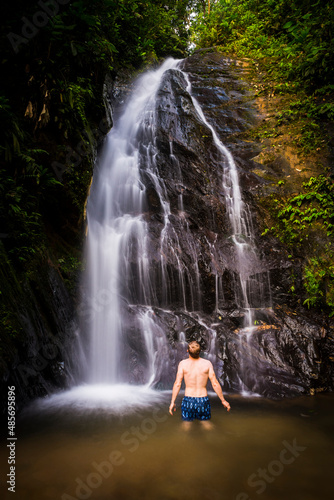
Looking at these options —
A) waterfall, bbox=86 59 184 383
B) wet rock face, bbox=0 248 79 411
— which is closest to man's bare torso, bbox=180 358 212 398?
waterfall, bbox=86 59 184 383

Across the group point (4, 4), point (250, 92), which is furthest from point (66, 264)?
point (250, 92)

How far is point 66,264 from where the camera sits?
24.0 ft

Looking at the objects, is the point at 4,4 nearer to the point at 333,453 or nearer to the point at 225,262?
the point at 225,262

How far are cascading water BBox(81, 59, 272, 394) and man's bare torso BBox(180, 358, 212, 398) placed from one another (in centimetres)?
227

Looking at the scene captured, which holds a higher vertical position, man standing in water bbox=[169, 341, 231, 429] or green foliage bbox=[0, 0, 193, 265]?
green foliage bbox=[0, 0, 193, 265]

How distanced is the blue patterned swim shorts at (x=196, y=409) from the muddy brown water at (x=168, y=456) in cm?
21

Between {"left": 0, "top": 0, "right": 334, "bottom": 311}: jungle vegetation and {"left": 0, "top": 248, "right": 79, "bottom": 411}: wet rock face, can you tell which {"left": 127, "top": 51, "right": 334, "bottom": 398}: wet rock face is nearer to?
{"left": 0, "top": 0, "right": 334, "bottom": 311}: jungle vegetation

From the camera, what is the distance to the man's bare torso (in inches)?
169

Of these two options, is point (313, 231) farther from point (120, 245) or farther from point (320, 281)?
point (120, 245)

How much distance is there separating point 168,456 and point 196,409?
951mm

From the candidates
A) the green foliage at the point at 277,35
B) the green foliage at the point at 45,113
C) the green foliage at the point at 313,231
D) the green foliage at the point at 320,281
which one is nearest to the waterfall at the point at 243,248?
the green foliage at the point at 313,231

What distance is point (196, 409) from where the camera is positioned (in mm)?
4336

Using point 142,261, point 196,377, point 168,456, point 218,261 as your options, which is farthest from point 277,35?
point 168,456

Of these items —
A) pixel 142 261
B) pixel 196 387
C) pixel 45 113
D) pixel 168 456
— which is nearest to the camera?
pixel 168 456
